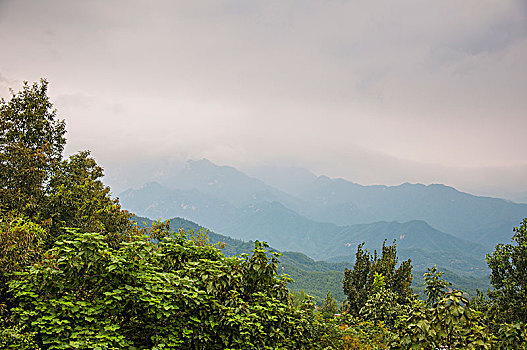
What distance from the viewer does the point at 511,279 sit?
797 centimetres

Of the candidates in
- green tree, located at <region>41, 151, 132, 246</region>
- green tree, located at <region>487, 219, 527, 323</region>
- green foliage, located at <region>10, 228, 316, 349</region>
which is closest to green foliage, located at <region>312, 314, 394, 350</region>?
green foliage, located at <region>10, 228, 316, 349</region>

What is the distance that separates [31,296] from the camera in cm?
401

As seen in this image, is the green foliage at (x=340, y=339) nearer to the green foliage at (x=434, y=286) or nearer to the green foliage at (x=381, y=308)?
the green foliage at (x=434, y=286)

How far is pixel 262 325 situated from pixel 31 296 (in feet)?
10.7

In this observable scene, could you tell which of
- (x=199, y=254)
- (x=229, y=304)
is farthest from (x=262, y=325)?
(x=199, y=254)

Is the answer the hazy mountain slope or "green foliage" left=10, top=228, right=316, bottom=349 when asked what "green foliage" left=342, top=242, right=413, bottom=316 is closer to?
"green foliage" left=10, top=228, right=316, bottom=349

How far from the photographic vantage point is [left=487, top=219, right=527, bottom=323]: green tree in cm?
759

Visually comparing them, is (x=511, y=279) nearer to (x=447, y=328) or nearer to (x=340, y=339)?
(x=447, y=328)

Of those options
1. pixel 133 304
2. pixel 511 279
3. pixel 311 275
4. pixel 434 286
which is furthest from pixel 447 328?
pixel 311 275

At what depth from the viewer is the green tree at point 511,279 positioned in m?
7.59

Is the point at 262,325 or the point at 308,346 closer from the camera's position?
the point at 262,325

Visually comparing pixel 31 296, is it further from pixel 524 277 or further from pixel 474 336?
pixel 524 277

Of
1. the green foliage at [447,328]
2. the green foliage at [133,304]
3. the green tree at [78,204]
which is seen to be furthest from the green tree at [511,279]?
the green tree at [78,204]

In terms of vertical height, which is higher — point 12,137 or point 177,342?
point 12,137
